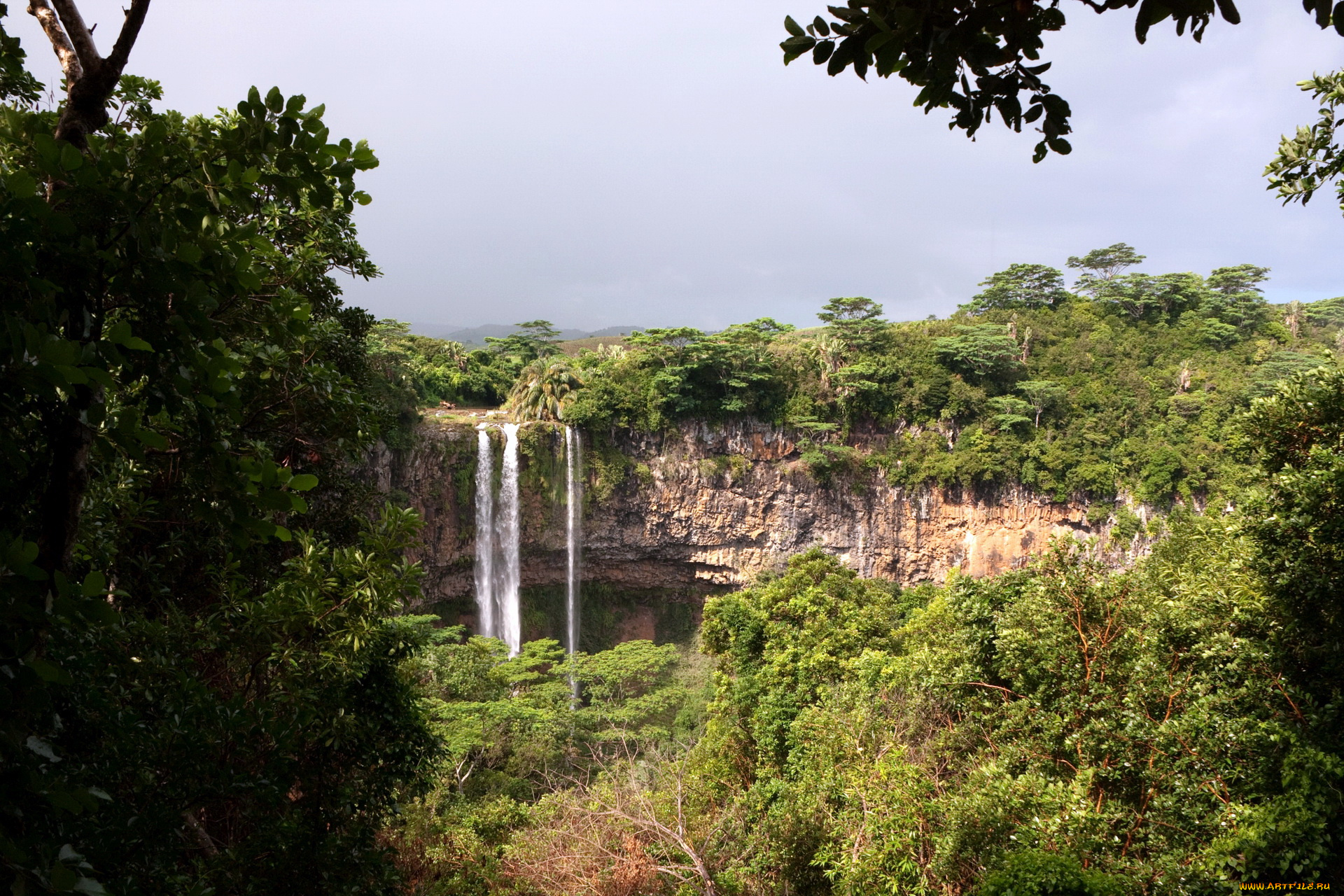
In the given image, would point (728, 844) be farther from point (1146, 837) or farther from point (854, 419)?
point (854, 419)

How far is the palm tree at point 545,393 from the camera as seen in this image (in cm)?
2222

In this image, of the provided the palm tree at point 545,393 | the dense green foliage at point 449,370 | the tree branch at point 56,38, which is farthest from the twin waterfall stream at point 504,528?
the tree branch at point 56,38

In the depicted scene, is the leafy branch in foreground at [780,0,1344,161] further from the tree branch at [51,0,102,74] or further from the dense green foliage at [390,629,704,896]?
the dense green foliage at [390,629,704,896]

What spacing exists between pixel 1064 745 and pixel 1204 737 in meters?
1.11

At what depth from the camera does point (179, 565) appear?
396 cm

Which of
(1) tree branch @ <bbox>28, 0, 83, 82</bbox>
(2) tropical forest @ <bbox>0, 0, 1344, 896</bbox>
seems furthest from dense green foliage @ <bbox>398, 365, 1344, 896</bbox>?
(1) tree branch @ <bbox>28, 0, 83, 82</bbox>

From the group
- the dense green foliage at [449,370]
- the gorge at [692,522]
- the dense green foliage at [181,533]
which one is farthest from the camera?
the dense green foliage at [449,370]

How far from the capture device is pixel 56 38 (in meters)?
1.59

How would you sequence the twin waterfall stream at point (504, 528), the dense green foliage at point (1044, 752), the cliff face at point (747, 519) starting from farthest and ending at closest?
the cliff face at point (747, 519)
the twin waterfall stream at point (504, 528)
the dense green foliage at point (1044, 752)

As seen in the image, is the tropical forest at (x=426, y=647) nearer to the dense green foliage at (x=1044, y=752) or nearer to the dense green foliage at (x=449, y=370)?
the dense green foliage at (x=1044, y=752)

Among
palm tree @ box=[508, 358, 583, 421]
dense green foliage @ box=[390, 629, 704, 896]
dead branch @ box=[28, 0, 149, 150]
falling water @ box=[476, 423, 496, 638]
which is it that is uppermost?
palm tree @ box=[508, 358, 583, 421]

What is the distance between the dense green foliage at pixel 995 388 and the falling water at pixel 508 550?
213 cm

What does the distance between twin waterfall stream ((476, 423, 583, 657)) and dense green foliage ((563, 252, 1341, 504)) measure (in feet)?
6.24

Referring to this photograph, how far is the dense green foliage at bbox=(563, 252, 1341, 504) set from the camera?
75.1 ft
